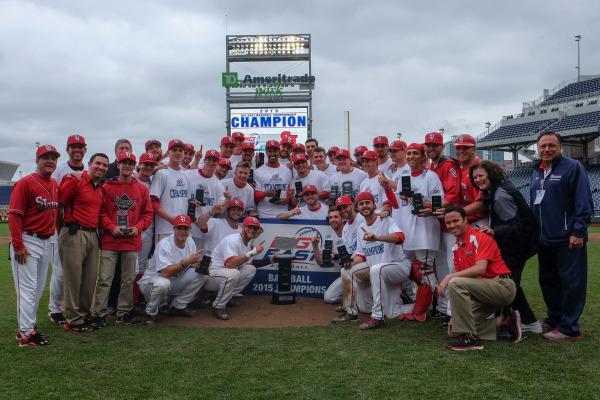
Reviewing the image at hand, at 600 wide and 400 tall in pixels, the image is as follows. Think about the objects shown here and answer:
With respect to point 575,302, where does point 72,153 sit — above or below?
above

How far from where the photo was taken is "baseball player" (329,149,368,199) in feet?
24.6

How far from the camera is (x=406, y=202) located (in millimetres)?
5832

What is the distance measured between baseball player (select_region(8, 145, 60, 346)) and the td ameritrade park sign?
19.0 meters

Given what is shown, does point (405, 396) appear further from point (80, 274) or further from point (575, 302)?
point (80, 274)

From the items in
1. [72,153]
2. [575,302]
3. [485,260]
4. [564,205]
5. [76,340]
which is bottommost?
[76,340]

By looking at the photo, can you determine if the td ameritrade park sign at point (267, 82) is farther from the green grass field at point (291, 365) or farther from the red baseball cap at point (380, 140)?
the green grass field at point (291, 365)

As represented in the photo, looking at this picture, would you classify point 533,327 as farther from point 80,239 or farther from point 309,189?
point 80,239

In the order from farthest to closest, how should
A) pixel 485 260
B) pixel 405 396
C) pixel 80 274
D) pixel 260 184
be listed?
pixel 260 184 → pixel 80 274 → pixel 485 260 → pixel 405 396

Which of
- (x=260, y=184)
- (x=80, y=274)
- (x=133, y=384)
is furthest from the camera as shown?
(x=260, y=184)

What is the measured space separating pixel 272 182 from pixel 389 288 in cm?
283

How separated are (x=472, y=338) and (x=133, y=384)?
10.2ft

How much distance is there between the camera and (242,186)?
7.34 metres

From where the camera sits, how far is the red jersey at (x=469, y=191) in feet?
17.0

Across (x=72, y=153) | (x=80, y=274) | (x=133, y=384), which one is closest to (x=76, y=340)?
(x=80, y=274)
